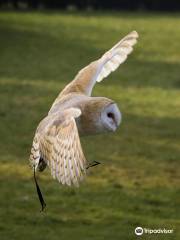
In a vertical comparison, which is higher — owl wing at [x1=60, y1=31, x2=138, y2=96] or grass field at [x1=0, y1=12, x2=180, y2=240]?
owl wing at [x1=60, y1=31, x2=138, y2=96]

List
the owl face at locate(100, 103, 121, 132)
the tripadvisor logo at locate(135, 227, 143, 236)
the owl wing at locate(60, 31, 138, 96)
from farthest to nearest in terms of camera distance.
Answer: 1. the tripadvisor logo at locate(135, 227, 143, 236)
2. the owl wing at locate(60, 31, 138, 96)
3. the owl face at locate(100, 103, 121, 132)

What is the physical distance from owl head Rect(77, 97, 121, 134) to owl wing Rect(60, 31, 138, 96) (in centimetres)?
64

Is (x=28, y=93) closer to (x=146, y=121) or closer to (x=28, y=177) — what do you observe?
(x=146, y=121)

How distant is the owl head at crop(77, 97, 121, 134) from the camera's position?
445 cm

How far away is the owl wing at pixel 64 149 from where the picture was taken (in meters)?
3.74

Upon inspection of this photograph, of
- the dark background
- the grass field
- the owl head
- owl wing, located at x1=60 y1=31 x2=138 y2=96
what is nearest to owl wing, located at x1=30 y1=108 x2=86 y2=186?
the owl head

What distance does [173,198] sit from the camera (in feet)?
24.2

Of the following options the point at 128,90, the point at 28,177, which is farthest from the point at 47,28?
the point at 28,177

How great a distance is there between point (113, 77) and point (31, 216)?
30.1 ft

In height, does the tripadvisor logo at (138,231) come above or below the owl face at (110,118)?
below

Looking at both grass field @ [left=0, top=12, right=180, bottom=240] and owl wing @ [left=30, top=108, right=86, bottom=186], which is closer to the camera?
owl wing @ [left=30, top=108, right=86, bottom=186]

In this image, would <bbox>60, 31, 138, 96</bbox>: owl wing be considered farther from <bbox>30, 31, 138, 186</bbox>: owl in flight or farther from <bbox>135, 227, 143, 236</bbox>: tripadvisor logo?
<bbox>135, 227, 143, 236</bbox>: tripadvisor logo

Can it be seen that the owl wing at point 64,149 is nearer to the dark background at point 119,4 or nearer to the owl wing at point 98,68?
the owl wing at point 98,68

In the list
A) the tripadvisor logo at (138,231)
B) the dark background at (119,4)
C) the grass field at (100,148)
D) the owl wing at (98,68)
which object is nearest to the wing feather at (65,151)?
the owl wing at (98,68)
